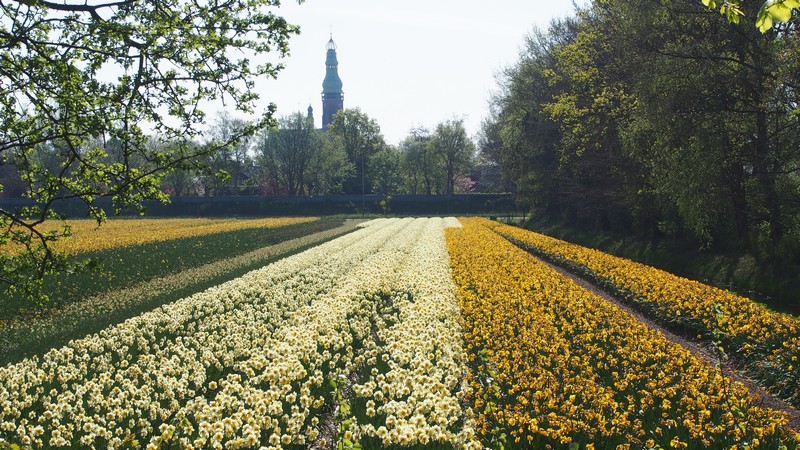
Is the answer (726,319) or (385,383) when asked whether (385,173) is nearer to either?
(726,319)

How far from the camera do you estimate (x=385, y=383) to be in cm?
753

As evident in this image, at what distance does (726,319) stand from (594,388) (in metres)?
6.18

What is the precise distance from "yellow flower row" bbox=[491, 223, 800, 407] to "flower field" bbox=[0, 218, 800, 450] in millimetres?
1915

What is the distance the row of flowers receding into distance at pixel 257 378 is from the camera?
6473 mm

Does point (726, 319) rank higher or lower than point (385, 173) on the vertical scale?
lower

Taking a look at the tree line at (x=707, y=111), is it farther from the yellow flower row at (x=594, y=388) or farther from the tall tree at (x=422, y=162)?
the tall tree at (x=422, y=162)

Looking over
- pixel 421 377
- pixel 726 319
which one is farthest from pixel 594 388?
pixel 726 319

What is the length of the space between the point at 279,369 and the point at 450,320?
4.53 m

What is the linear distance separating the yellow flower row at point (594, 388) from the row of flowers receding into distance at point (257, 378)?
0.57 m

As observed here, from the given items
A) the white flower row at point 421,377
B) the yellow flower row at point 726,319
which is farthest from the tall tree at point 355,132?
the white flower row at point 421,377

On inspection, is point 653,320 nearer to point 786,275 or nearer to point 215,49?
point 786,275

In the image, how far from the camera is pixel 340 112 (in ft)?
391

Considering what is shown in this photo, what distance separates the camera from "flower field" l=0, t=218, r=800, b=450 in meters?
6.56

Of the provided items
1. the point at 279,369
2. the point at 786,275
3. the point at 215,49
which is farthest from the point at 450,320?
the point at 786,275
